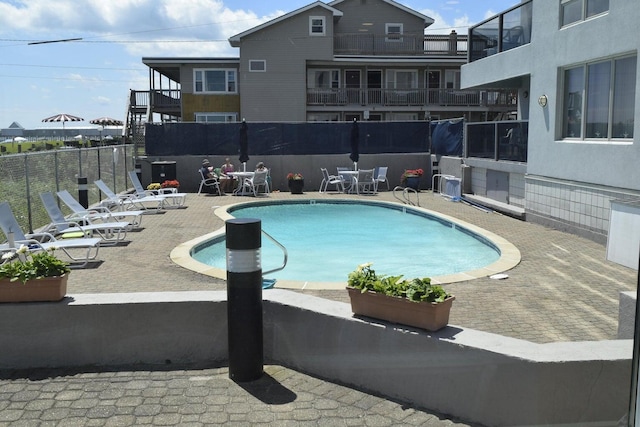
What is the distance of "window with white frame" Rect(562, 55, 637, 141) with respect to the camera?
10.3 metres

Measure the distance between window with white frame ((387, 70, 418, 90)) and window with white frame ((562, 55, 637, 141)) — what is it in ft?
84.2

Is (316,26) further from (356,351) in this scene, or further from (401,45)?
(356,351)

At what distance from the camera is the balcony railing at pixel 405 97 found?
35406mm

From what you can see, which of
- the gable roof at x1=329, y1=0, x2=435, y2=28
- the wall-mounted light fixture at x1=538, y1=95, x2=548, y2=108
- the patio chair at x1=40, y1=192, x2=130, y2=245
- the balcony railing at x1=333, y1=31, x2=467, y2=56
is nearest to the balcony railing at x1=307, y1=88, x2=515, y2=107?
the balcony railing at x1=333, y1=31, x2=467, y2=56

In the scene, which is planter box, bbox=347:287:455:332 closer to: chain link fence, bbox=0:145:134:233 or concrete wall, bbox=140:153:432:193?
chain link fence, bbox=0:145:134:233

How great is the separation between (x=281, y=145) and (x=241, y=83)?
1374cm

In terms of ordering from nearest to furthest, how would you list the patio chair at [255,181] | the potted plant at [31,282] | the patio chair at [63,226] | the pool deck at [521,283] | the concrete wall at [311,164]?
the potted plant at [31,282]
the pool deck at [521,283]
the patio chair at [63,226]
the patio chair at [255,181]
the concrete wall at [311,164]

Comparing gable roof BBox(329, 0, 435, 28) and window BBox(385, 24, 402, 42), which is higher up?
gable roof BBox(329, 0, 435, 28)

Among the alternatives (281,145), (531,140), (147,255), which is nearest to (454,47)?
(281,145)

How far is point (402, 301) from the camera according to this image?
14.7 ft

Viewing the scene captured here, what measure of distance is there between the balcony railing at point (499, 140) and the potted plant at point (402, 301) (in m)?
10.5

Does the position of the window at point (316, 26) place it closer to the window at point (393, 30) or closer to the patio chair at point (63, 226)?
the window at point (393, 30)

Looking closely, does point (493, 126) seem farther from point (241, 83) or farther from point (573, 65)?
point (241, 83)

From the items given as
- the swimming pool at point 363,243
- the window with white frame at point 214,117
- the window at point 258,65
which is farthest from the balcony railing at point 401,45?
the swimming pool at point 363,243
